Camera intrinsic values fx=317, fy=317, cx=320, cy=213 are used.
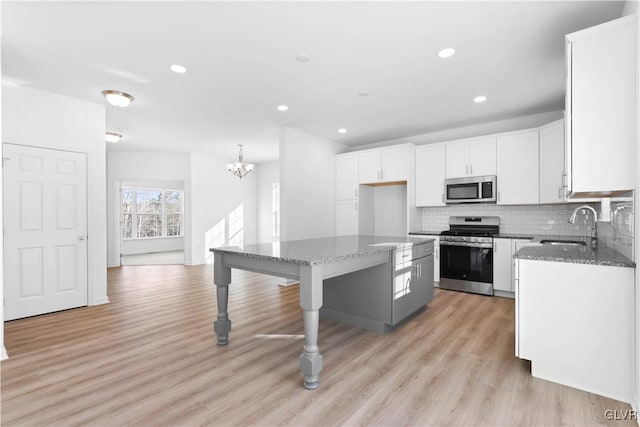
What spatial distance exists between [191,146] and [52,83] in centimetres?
343

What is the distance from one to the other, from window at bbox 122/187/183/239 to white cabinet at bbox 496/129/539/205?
928 cm

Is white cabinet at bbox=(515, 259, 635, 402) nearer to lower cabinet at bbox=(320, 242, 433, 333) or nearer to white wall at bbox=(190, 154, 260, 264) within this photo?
lower cabinet at bbox=(320, 242, 433, 333)

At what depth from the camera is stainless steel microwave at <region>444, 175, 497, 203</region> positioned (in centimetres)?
468

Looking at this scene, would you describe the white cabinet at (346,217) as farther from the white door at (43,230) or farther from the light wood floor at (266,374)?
the white door at (43,230)

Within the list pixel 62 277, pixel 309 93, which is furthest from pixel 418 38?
pixel 62 277

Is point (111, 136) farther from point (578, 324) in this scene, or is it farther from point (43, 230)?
point (578, 324)

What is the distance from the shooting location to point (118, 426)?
1.72 m

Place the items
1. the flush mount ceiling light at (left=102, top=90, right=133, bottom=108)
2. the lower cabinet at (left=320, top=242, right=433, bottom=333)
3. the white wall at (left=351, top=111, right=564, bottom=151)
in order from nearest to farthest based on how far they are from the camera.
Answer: the lower cabinet at (left=320, top=242, right=433, bottom=333), the flush mount ceiling light at (left=102, top=90, right=133, bottom=108), the white wall at (left=351, top=111, right=564, bottom=151)

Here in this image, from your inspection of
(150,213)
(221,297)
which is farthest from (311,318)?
(150,213)

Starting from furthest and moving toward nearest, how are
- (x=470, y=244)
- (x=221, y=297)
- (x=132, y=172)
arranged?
(x=132, y=172) < (x=470, y=244) < (x=221, y=297)

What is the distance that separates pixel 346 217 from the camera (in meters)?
6.03

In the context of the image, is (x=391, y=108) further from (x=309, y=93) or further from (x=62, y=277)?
(x=62, y=277)

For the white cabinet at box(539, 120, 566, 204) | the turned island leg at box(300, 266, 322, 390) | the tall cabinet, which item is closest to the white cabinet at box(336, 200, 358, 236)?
the tall cabinet

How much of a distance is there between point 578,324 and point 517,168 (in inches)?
118
